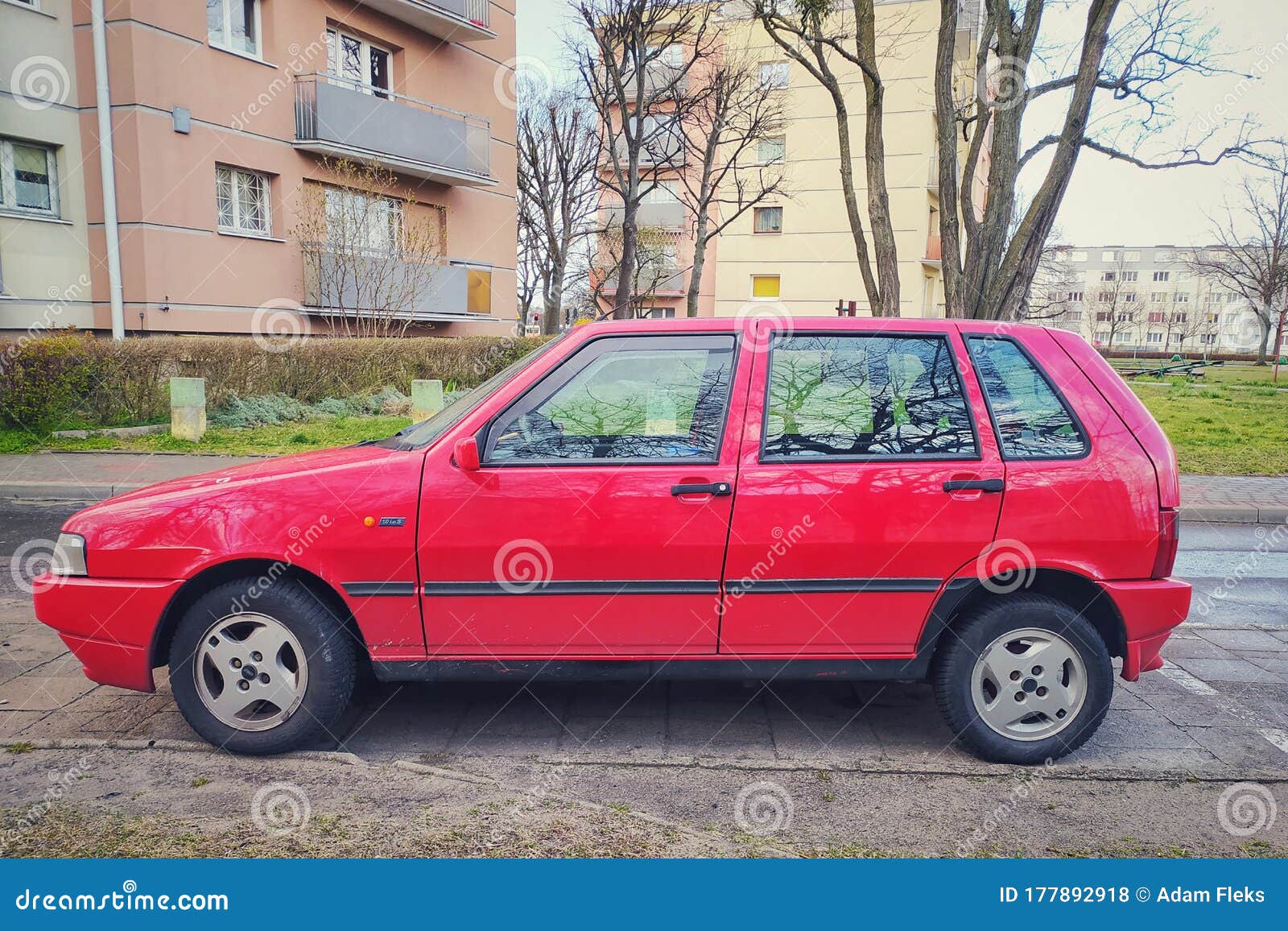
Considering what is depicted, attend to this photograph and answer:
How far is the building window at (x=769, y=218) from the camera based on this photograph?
4188 centimetres

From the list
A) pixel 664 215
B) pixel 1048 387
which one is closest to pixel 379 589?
pixel 1048 387

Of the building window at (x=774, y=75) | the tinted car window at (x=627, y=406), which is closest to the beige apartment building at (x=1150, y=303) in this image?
the building window at (x=774, y=75)

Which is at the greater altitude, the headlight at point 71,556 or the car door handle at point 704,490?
the car door handle at point 704,490

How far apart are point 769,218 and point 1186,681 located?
39.4 meters

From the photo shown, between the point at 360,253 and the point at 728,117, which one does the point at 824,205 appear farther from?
the point at 360,253

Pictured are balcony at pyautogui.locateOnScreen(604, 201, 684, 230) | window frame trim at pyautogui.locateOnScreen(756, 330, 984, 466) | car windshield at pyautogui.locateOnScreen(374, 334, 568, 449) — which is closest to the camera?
window frame trim at pyautogui.locateOnScreen(756, 330, 984, 466)

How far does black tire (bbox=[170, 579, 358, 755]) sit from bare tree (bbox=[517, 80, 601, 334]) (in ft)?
119

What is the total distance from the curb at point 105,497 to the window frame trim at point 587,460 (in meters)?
7.91

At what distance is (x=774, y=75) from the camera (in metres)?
32.7

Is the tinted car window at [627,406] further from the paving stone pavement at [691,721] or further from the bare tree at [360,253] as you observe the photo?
the bare tree at [360,253]

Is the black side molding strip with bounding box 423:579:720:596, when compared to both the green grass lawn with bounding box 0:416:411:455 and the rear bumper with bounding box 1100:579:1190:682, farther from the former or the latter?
the green grass lawn with bounding box 0:416:411:455

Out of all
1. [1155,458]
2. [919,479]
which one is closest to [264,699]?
[919,479]

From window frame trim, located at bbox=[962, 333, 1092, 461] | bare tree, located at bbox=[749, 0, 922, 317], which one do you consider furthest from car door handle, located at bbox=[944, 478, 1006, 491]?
bare tree, located at bbox=[749, 0, 922, 317]

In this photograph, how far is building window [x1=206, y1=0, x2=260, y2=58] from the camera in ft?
59.1
